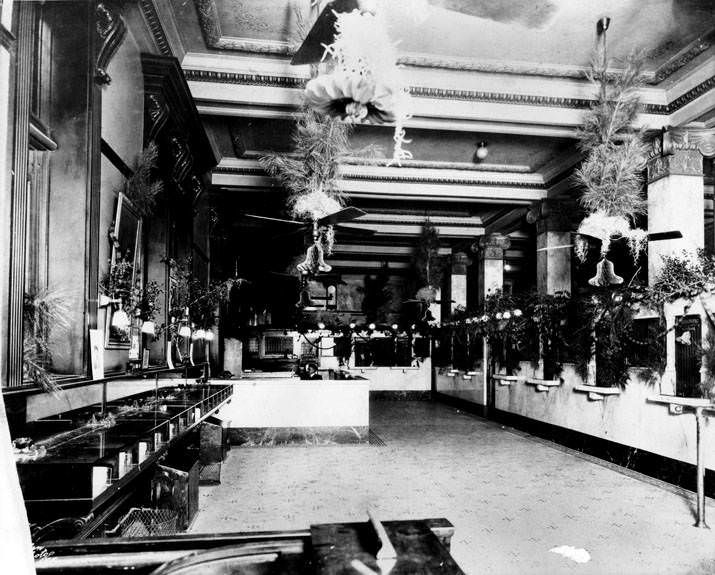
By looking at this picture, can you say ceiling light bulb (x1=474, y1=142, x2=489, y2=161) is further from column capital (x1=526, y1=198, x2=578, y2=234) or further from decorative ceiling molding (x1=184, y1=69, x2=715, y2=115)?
column capital (x1=526, y1=198, x2=578, y2=234)

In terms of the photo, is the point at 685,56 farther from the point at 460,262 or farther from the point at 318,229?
the point at 460,262

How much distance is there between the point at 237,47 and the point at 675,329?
5.64 meters

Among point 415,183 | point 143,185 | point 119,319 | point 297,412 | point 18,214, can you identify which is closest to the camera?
point 18,214

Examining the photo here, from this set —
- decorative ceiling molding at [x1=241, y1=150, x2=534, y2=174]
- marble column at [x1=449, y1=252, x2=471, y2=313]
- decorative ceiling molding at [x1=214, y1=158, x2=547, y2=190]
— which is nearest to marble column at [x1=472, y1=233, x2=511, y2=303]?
marble column at [x1=449, y1=252, x2=471, y2=313]

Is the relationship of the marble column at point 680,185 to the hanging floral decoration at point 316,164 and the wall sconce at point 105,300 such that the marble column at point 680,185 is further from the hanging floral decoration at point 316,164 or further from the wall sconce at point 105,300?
the wall sconce at point 105,300

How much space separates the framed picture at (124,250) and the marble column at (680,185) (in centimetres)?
579

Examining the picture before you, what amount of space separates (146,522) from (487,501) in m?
3.10

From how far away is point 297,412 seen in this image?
8.66 metres

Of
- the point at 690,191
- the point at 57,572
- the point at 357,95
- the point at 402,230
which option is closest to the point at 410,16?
the point at 357,95

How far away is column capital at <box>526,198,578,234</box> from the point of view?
10.3 metres

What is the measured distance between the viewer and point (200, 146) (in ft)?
25.5

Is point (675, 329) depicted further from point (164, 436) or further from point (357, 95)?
point (164, 436)

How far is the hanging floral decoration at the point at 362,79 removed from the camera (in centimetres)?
280

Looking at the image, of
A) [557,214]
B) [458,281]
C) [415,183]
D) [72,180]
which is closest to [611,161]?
[557,214]
